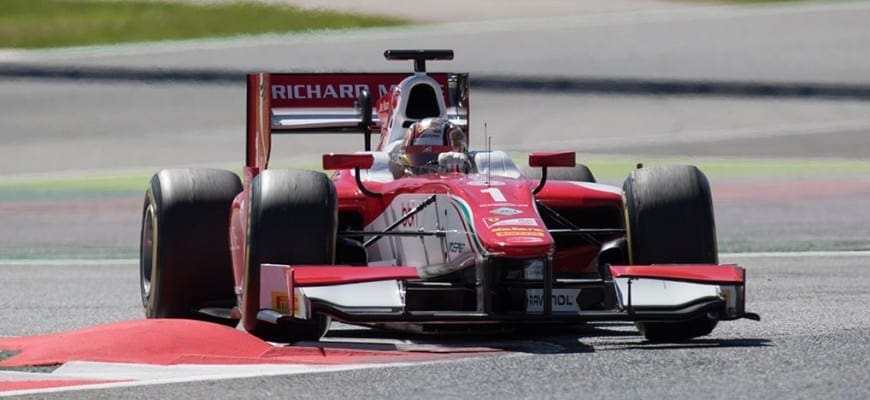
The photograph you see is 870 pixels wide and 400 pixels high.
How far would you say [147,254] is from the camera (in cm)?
1102

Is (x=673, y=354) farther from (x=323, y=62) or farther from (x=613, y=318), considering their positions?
(x=323, y=62)

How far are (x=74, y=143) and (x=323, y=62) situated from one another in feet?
16.7

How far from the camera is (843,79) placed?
2670 cm

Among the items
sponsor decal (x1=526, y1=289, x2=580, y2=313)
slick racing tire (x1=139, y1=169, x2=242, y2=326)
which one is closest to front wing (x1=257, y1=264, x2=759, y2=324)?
sponsor decal (x1=526, y1=289, x2=580, y2=313)

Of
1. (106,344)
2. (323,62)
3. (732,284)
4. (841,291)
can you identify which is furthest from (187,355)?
(323,62)

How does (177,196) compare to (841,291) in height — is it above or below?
above

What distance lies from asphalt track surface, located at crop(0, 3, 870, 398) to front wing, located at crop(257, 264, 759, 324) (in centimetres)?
19

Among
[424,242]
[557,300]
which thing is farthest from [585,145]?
[557,300]

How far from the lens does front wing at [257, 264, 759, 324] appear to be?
8.67 m

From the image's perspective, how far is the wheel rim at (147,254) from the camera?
10784mm

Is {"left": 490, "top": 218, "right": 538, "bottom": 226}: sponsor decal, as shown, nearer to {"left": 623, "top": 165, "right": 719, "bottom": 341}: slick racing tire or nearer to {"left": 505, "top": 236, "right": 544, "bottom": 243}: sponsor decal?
{"left": 505, "top": 236, "right": 544, "bottom": 243}: sponsor decal

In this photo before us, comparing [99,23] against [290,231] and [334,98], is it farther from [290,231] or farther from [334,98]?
[290,231]

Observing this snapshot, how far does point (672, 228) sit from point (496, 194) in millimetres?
968

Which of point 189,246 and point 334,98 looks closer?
point 189,246
